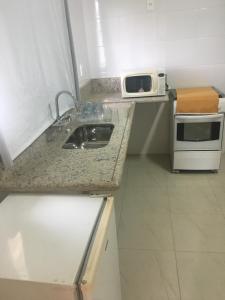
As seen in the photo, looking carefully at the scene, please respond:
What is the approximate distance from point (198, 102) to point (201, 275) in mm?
1543

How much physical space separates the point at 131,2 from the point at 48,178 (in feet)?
7.72

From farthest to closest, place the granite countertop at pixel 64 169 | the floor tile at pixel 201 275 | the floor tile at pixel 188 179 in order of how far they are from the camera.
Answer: the floor tile at pixel 188 179, the floor tile at pixel 201 275, the granite countertop at pixel 64 169

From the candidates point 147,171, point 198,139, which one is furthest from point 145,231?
point 198,139

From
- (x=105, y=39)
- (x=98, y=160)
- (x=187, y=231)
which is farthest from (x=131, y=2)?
(x=187, y=231)

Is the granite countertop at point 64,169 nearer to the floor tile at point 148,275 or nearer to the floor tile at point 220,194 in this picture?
the floor tile at point 148,275

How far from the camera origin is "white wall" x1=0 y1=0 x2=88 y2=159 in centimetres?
134

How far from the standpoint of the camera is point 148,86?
2623mm

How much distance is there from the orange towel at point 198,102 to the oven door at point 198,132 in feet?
0.20

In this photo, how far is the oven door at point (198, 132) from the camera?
258cm

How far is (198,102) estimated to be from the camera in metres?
2.52

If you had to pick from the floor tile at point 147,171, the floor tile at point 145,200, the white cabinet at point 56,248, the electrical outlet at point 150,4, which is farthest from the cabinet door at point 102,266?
the electrical outlet at point 150,4

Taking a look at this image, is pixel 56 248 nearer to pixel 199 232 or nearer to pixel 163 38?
pixel 199 232

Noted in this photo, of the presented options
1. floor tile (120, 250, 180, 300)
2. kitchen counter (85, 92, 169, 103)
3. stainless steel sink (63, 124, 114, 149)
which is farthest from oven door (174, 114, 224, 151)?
floor tile (120, 250, 180, 300)

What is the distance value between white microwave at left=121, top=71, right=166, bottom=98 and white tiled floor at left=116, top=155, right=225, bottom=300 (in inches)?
Answer: 35.3
